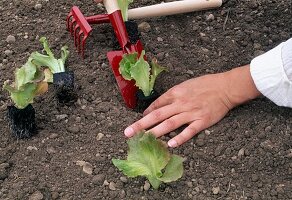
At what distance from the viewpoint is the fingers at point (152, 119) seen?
1.83m

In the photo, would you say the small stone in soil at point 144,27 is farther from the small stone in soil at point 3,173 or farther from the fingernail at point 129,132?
the small stone in soil at point 3,173

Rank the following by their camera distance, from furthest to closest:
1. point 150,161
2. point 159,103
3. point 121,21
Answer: point 121,21 → point 159,103 → point 150,161

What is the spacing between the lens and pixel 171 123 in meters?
1.84

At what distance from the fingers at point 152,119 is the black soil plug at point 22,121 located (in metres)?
0.26

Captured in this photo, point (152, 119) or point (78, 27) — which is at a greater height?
point (78, 27)

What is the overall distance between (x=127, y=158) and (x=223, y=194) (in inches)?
10.4

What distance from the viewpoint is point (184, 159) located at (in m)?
1.76

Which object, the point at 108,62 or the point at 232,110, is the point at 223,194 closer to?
the point at 232,110

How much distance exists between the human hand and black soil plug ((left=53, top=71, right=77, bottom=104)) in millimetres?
215

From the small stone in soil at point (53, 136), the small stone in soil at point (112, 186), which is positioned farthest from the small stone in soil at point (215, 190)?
the small stone in soil at point (53, 136)

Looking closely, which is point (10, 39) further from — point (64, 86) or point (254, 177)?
point (254, 177)

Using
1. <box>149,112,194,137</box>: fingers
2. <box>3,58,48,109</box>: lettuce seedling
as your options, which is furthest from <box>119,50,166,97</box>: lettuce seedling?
<box>3,58,48,109</box>: lettuce seedling

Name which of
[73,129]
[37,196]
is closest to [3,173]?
[37,196]

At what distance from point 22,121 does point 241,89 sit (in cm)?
63
